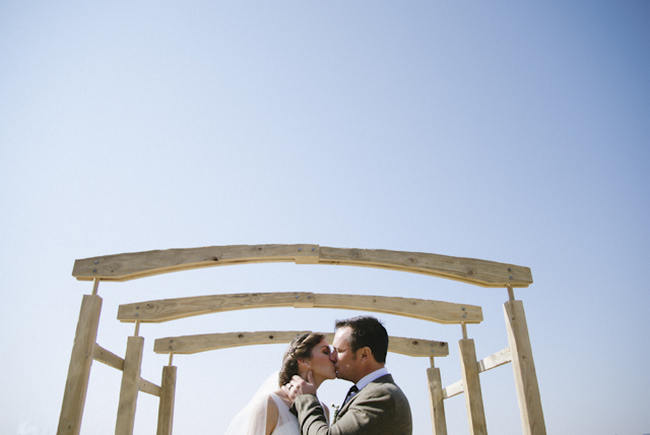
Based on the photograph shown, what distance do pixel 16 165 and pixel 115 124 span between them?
745cm

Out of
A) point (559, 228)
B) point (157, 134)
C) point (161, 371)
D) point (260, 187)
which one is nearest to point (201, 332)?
point (161, 371)

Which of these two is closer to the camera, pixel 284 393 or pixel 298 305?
pixel 284 393

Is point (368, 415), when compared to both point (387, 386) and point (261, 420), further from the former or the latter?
point (261, 420)

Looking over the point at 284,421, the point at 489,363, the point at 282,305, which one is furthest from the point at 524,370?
the point at 282,305

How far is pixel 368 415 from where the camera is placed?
2.68 metres

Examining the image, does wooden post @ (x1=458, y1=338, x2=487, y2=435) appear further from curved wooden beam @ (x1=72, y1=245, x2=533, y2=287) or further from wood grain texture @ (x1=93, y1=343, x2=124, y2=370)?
wood grain texture @ (x1=93, y1=343, x2=124, y2=370)

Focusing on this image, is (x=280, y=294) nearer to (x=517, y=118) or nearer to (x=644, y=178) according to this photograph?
(x=517, y=118)

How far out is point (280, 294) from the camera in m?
6.98

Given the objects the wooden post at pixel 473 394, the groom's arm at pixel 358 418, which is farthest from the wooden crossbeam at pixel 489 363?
the groom's arm at pixel 358 418

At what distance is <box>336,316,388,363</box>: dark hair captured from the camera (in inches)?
126

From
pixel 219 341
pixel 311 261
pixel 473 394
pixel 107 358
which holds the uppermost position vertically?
pixel 311 261

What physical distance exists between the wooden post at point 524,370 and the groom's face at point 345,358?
2.73 m

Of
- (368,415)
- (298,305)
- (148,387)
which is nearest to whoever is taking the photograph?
(368,415)

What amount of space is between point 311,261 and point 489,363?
9.71 feet
